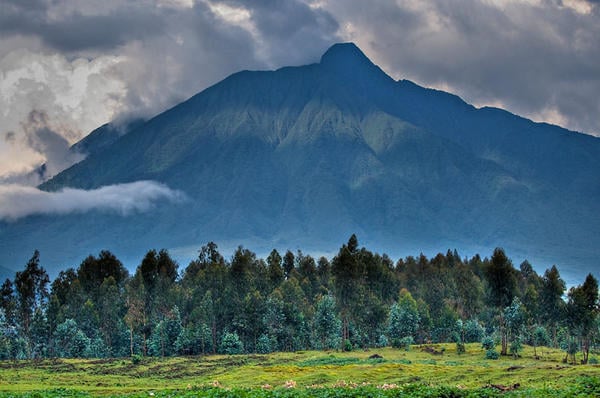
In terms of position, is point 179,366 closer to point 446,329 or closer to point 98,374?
point 98,374

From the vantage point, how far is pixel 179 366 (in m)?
109

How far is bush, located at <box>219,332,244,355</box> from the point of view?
14550 centimetres

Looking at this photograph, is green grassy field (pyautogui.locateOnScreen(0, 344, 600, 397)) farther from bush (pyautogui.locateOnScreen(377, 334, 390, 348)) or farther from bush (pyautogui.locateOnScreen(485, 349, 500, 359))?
bush (pyautogui.locateOnScreen(377, 334, 390, 348))

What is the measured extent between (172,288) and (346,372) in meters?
89.3

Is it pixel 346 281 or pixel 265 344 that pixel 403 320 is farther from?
pixel 265 344

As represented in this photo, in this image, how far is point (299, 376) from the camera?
77.9 m

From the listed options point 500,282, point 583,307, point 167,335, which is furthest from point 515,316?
point 167,335

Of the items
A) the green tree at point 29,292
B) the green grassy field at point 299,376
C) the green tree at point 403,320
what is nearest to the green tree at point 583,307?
the green grassy field at point 299,376

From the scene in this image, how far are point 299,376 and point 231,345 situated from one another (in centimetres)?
7002

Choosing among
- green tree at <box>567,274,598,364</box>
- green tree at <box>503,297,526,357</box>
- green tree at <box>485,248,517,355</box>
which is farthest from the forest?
green tree at <box>567,274,598,364</box>

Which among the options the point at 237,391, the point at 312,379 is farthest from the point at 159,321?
the point at 237,391

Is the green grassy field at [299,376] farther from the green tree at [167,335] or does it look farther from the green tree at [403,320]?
the green tree at [167,335]

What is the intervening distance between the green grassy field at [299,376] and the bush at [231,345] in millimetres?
20119

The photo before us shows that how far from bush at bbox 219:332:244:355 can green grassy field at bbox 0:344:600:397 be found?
66.0ft
